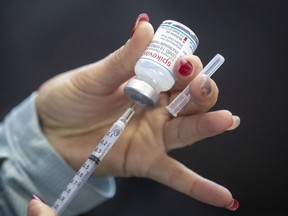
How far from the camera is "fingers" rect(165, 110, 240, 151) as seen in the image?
0.54 metres

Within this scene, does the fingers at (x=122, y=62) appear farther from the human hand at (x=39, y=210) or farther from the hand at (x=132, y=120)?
the human hand at (x=39, y=210)

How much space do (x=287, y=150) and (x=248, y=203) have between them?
129mm

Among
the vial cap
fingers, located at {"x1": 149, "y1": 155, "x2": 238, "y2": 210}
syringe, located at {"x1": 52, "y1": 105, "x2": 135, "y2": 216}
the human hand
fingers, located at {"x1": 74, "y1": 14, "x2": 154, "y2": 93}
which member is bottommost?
the human hand

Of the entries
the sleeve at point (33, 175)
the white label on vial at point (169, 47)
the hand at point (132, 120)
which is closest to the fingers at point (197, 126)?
the hand at point (132, 120)

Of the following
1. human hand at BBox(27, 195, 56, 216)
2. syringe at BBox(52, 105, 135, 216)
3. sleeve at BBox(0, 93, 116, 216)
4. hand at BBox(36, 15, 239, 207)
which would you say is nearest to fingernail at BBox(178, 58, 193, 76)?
hand at BBox(36, 15, 239, 207)

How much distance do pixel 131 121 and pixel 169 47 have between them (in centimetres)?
25

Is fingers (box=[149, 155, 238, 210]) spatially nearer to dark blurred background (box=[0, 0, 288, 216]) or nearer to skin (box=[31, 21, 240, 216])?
skin (box=[31, 21, 240, 216])

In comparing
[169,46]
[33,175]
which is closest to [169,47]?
[169,46]

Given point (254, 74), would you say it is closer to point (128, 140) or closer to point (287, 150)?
point (287, 150)

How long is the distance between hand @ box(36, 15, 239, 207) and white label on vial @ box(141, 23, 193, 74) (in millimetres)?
13

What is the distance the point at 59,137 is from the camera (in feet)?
2.61

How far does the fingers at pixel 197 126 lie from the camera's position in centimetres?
54

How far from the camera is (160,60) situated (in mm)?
497

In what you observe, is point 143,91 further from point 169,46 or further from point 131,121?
point 131,121
